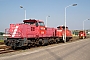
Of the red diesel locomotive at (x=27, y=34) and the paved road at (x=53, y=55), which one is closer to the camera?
the paved road at (x=53, y=55)

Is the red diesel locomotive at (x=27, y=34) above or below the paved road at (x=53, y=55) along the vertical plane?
above

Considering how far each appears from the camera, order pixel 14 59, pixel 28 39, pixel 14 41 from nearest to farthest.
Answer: pixel 14 59 → pixel 14 41 → pixel 28 39

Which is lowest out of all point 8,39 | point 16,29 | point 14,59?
point 14,59

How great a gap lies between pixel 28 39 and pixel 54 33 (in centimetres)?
1020

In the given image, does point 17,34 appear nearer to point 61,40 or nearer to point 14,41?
point 14,41

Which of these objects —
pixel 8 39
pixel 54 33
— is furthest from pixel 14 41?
pixel 54 33

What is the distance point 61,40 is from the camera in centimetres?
3469

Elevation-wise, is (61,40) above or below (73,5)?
below

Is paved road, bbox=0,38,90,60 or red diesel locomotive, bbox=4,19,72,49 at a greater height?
red diesel locomotive, bbox=4,19,72,49

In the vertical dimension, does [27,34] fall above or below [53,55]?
above

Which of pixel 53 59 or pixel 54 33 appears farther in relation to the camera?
pixel 54 33

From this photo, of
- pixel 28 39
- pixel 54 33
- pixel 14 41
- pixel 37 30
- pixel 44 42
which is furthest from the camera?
pixel 54 33

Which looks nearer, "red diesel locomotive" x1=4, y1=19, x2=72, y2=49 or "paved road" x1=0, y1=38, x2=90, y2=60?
"paved road" x1=0, y1=38, x2=90, y2=60

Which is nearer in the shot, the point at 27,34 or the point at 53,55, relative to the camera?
the point at 53,55
